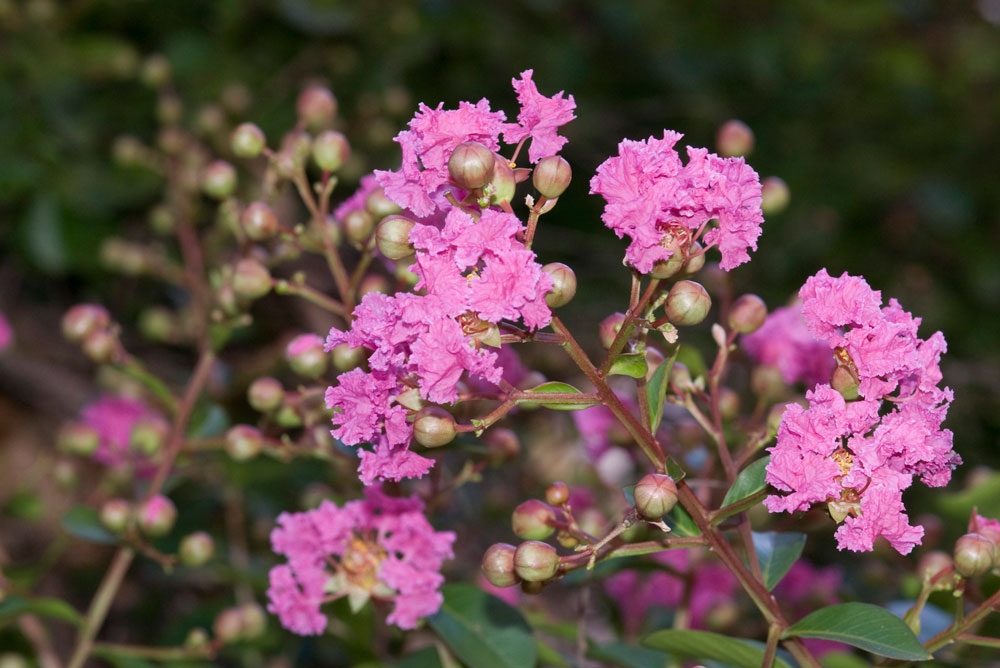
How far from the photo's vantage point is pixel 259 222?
1.21 m

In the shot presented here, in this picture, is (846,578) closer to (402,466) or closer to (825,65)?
(825,65)

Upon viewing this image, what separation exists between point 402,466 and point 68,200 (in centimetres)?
161

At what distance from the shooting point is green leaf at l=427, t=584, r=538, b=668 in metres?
1.08

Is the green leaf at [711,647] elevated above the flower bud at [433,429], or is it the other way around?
the flower bud at [433,429]

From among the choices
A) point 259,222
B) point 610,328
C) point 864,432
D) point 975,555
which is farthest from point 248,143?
point 975,555

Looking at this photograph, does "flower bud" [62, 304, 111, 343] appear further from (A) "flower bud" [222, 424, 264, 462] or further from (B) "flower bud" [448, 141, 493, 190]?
(B) "flower bud" [448, 141, 493, 190]

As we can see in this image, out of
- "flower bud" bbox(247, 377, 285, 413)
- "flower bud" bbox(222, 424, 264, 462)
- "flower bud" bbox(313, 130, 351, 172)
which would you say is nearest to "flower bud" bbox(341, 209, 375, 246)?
"flower bud" bbox(313, 130, 351, 172)

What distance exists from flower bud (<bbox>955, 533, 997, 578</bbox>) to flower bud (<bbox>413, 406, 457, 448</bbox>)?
→ 49 centimetres

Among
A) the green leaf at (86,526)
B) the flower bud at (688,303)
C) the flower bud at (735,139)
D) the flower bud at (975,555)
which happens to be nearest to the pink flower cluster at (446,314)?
the flower bud at (688,303)

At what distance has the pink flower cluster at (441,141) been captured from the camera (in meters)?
0.86

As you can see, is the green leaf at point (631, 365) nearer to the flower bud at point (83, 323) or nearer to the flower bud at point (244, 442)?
the flower bud at point (244, 442)

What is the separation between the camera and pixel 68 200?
2211 millimetres

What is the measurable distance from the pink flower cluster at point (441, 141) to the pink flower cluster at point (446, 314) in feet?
0.14

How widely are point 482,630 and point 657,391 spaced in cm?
38
